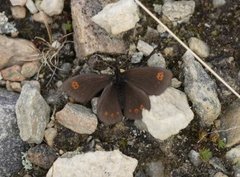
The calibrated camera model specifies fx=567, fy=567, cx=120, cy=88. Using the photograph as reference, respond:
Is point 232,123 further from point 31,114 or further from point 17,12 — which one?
point 17,12

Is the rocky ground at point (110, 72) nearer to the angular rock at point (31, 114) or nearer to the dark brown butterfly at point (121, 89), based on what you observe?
the angular rock at point (31, 114)

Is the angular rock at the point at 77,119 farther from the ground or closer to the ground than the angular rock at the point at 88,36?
closer to the ground

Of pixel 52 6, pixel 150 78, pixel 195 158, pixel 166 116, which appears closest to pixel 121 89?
pixel 150 78

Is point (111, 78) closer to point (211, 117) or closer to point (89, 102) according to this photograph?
point (89, 102)

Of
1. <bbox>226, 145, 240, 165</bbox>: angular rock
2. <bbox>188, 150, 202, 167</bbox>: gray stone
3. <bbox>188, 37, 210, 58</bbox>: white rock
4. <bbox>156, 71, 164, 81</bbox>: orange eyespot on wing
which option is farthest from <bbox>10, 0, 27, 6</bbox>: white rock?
<bbox>226, 145, 240, 165</bbox>: angular rock

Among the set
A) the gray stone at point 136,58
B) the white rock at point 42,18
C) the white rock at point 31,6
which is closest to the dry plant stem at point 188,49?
the gray stone at point 136,58

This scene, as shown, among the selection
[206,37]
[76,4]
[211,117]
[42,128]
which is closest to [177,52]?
[206,37]

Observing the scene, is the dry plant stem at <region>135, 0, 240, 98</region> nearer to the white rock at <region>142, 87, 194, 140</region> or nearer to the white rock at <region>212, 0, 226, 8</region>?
the white rock at <region>142, 87, 194, 140</region>
